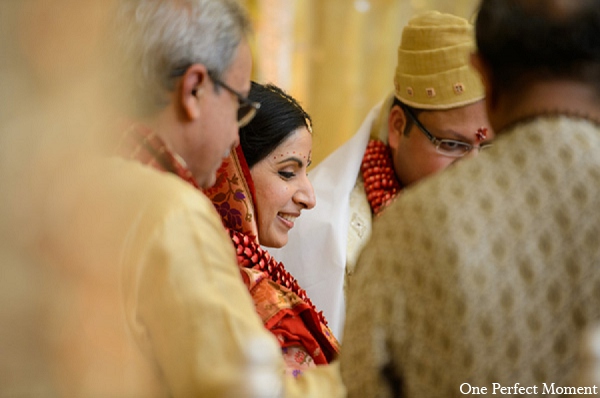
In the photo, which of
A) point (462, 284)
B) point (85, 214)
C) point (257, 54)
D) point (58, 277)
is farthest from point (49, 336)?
point (257, 54)

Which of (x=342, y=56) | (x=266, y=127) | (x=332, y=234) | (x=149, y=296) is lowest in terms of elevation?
(x=342, y=56)

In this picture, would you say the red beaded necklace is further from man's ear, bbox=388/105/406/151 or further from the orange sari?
the orange sari

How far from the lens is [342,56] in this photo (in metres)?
5.77

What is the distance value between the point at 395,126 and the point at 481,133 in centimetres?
37

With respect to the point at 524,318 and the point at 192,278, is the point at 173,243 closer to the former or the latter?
the point at 192,278

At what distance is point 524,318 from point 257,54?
4359mm

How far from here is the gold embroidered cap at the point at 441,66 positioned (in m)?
3.11

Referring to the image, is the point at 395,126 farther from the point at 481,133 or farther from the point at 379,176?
the point at 481,133

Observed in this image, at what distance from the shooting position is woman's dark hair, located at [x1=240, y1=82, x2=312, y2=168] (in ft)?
8.75

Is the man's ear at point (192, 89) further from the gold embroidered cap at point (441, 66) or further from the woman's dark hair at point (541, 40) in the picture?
the gold embroidered cap at point (441, 66)

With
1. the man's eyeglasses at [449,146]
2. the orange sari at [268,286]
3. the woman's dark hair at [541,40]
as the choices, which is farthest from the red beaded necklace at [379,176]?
the woman's dark hair at [541,40]

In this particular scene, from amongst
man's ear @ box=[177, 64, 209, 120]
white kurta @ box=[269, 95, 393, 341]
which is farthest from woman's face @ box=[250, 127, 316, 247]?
man's ear @ box=[177, 64, 209, 120]

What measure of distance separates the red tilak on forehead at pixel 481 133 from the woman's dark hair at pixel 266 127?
29.8 inches

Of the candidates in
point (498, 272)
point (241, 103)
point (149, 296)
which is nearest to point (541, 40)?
point (498, 272)
